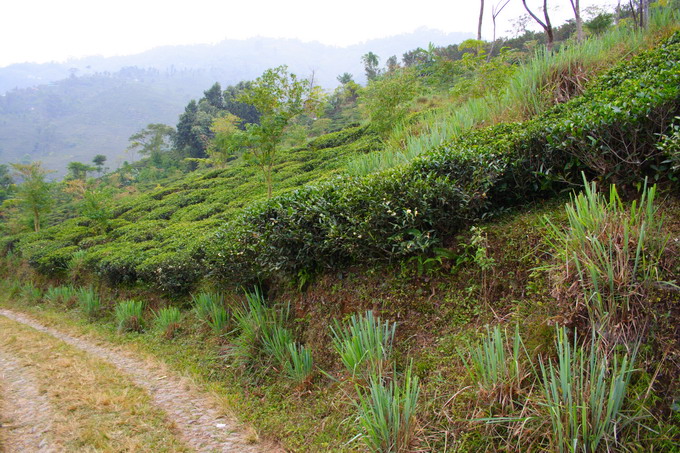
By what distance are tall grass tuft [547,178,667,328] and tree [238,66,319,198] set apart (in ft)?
22.0

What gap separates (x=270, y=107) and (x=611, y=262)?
325 inches

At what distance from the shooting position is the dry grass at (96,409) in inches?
124

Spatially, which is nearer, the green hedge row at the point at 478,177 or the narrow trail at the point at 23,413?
the green hedge row at the point at 478,177

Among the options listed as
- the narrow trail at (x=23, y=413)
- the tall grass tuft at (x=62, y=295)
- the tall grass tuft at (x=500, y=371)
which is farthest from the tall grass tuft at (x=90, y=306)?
the tall grass tuft at (x=500, y=371)

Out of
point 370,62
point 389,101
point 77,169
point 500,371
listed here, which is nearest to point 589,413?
point 500,371

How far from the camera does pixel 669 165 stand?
262 cm

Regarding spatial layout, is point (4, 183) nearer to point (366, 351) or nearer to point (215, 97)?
point (215, 97)

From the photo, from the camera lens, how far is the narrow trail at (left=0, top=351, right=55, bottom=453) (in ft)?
10.6

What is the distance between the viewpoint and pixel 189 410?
12.2 feet

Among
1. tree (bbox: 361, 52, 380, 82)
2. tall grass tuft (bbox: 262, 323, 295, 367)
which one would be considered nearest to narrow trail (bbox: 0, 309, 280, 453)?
tall grass tuft (bbox: 262, 323, 295, 367)

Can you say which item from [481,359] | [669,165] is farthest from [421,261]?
[669,165]

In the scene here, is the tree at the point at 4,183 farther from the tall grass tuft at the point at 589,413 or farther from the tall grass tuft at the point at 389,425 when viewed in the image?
the tall grass tuft at the point at 589,413

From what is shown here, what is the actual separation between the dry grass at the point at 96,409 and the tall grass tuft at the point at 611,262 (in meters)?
3.23

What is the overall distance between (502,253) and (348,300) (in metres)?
1.54
